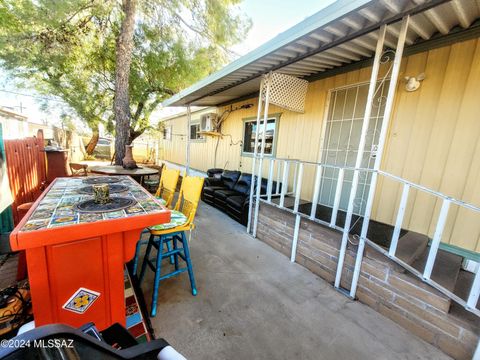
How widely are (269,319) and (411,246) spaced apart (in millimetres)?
1719

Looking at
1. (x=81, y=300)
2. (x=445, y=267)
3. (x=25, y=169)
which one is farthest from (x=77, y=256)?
(x=445, y=267)

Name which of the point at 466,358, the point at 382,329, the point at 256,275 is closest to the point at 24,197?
the point at 256,275

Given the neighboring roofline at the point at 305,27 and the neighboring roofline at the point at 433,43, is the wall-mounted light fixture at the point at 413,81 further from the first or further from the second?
the neighboring roofline at the point at 305,27

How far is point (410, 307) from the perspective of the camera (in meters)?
1.84

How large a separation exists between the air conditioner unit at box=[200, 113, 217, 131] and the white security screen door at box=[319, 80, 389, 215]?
12.6 feet

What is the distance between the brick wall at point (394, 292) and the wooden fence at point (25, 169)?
3.89 m

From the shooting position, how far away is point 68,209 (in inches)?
57.1

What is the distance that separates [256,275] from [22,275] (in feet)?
8.36

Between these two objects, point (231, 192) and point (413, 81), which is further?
point (231, 192)

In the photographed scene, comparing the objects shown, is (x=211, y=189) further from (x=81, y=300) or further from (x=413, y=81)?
(x=413, y=81)

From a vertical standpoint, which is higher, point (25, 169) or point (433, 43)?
point (433, 43)

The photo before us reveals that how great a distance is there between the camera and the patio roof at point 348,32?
1.79m

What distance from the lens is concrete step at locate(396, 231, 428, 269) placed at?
1990 mm

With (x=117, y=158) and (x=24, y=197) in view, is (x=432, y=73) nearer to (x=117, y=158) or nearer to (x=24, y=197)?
(x=24, y=197)
